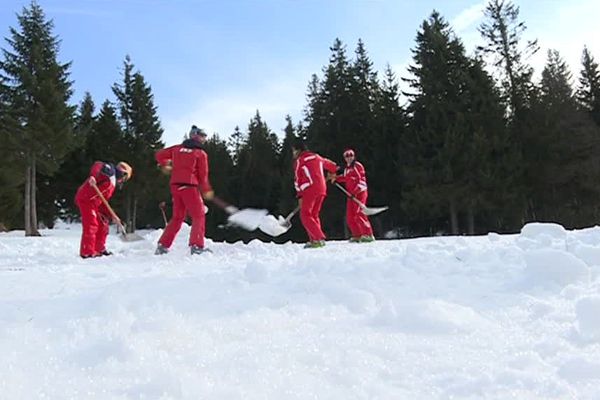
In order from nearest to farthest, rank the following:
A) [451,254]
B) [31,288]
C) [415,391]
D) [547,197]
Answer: [415,391], [31,288], [451,254], [547,197]

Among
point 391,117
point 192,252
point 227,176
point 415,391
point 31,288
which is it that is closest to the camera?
point 415,391

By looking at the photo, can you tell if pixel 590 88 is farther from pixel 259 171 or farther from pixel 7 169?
pixel 7 169

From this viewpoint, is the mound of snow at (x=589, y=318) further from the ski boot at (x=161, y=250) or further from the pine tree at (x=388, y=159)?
the pine tree at (x=388, y=159)

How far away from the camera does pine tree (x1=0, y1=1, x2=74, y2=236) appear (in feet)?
82.1

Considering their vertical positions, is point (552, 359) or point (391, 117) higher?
point (391, 117)

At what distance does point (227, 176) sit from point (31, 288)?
163ft

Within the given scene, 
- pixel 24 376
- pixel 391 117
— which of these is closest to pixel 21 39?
pixel 391 117

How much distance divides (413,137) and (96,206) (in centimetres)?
2544

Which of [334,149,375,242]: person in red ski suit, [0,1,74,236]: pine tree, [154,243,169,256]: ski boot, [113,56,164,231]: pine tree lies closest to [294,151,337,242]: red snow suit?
[334,149,375,242]: person in red ski suit

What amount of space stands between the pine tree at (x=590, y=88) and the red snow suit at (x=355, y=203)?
29355mm

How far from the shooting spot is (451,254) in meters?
5.21

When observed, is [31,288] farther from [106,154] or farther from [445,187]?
[106,154]

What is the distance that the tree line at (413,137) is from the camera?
26578 mm

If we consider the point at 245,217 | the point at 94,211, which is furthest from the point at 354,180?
the point at 94,211
